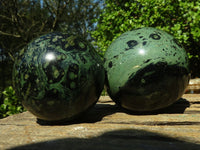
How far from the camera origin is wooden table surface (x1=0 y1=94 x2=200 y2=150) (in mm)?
1956

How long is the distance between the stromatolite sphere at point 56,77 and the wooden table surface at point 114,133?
29 cm

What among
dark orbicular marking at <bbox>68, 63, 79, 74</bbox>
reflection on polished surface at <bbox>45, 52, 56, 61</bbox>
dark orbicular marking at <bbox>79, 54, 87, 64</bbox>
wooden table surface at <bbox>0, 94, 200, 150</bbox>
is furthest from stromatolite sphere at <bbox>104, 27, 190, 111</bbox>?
reflection on polished surface at <bbox>45, 52, 56, 61</bbox>

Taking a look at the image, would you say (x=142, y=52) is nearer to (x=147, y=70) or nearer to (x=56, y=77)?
(x=147, y=70)

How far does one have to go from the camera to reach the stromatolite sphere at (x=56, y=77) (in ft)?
8.22

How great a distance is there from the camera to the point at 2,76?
16.7m

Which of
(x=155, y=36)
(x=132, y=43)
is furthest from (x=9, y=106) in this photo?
(x=155, y=36)

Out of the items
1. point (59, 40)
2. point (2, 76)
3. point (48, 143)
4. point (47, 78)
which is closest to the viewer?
point (48, 143)

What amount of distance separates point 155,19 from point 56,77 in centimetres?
456

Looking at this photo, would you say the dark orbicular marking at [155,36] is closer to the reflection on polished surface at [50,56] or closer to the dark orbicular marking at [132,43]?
the dark orbicular marking at [132,43]

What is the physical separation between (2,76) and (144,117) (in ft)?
53.8

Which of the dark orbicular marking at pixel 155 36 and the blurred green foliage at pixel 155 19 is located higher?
the blurred green foliage at pixel 155 19

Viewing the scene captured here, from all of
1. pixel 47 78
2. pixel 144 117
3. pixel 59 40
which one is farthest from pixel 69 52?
pixel 144 117

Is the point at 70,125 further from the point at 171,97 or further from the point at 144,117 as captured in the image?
the point at 171,97

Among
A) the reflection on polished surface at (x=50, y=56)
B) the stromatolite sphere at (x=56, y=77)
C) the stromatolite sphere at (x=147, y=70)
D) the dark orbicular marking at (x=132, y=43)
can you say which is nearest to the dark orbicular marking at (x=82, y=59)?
the stromatolite sphere at (x=56, y=77)
